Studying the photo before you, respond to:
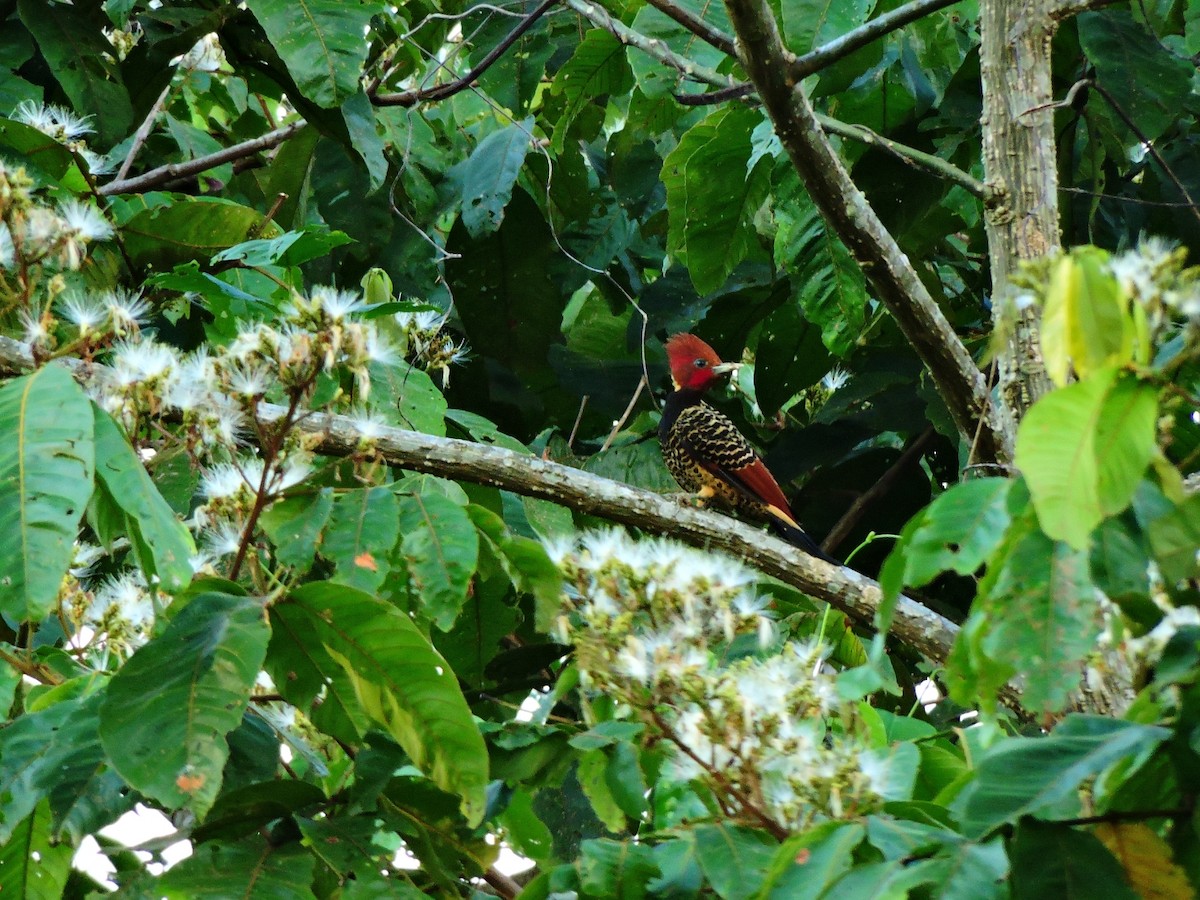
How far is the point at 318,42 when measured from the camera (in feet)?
11.9

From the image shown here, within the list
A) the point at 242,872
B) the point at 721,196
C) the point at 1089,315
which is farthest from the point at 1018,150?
the point at 242,872

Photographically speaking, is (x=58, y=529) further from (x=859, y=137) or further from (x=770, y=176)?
(x=770, y=176)

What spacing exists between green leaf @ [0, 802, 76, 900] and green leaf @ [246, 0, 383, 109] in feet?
6.93

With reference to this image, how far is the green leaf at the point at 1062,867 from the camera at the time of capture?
4.29 ft

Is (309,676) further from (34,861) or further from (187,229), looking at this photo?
(187,229)

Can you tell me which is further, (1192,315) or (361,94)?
(361,94)

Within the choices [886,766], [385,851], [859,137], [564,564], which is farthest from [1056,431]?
[859,137]

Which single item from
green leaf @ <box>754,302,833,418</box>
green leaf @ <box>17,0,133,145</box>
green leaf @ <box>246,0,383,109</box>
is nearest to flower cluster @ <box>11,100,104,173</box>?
green leaf @ <box>17,0,133,145</box>

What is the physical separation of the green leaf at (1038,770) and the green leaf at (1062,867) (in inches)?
1.2

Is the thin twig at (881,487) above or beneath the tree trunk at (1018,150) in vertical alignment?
beneath

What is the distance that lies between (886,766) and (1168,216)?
2.77 m

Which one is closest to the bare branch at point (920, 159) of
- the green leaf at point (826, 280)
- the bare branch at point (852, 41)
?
the bare branch at point (852, 41)

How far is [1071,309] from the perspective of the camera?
1188 mm

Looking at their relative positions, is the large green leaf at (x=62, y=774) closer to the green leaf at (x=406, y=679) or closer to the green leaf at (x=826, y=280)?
the green leaf at (x=406, y=679)
